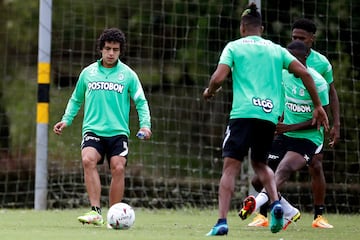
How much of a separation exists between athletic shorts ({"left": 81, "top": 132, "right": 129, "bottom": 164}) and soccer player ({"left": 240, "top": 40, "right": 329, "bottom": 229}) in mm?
1549

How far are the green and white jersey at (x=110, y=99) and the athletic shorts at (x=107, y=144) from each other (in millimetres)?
42

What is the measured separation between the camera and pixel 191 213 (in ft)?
44.2

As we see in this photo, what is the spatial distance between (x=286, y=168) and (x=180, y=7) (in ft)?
21.5

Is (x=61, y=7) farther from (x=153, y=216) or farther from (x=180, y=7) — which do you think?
(x=153, y=216)

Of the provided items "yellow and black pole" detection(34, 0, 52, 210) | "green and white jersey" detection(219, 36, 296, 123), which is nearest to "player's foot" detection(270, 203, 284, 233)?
"green and white jersey" detection(219, 36, 296, 123)

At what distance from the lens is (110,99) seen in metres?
10.2

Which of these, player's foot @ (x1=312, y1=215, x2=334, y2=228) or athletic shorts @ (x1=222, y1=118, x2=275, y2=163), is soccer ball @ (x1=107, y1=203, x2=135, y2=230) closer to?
athletic shorts @ (x1=222, y1=118, x2=275, y2=163)

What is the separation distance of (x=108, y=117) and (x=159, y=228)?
3.74 ft

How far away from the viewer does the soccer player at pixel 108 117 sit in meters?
10.0

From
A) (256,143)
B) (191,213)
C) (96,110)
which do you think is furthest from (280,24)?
(256,143)

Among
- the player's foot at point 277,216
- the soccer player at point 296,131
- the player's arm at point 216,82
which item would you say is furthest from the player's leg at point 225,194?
the soccer player at point 296,131

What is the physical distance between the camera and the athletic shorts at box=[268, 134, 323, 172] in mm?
10750

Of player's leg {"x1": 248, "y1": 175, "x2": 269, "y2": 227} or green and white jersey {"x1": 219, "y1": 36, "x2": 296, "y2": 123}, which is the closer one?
green and white jersey {"x1": 219, "y1": 36, "x2": 296, "y2": 123}

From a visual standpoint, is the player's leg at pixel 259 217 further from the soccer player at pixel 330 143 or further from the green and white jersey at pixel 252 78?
the green and white jersey at pixel 252 78
